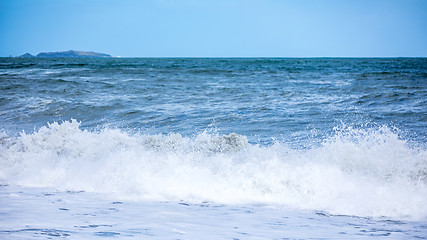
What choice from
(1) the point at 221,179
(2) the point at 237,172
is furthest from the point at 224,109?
(1) the point at 221,179

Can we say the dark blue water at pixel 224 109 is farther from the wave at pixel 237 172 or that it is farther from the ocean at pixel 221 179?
the wave at pixel 237 172

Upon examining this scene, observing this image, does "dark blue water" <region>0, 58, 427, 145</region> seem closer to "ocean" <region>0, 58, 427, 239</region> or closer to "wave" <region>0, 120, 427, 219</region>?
"ocean" <region>0, 58, 427, 239</region>

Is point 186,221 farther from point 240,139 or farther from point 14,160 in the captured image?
point 14,160

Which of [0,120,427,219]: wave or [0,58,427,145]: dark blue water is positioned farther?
[0,58,427,145]: dark blue water

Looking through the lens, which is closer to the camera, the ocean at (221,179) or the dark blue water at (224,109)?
the ocean at (221,179)

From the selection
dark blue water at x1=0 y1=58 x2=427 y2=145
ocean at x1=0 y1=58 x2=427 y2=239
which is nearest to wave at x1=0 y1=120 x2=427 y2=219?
ocean at x1=0 y1=58 x2=427 y2=239

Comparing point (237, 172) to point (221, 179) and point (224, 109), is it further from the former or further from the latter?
point (224, 109)

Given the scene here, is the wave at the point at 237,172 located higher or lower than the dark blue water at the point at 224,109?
lower

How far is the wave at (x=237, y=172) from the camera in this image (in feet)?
14.8

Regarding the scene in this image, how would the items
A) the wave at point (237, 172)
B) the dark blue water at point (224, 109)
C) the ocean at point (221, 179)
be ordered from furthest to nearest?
the dark blue water at point (224, 109) → the wave at point (237, 172) → the ocean at point (221, 179)

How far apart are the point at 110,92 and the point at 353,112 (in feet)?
32.0

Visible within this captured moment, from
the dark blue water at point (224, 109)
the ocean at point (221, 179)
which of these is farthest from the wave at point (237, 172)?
the dark blue water at point (224, 109)

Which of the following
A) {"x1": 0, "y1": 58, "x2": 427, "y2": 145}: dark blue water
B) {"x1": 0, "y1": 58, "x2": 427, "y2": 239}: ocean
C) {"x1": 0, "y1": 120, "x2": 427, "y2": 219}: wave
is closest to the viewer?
{"x1": 0, "y1": 58, "x2": 427, "y2": 239}: ocean

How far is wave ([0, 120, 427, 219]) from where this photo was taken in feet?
14.8
